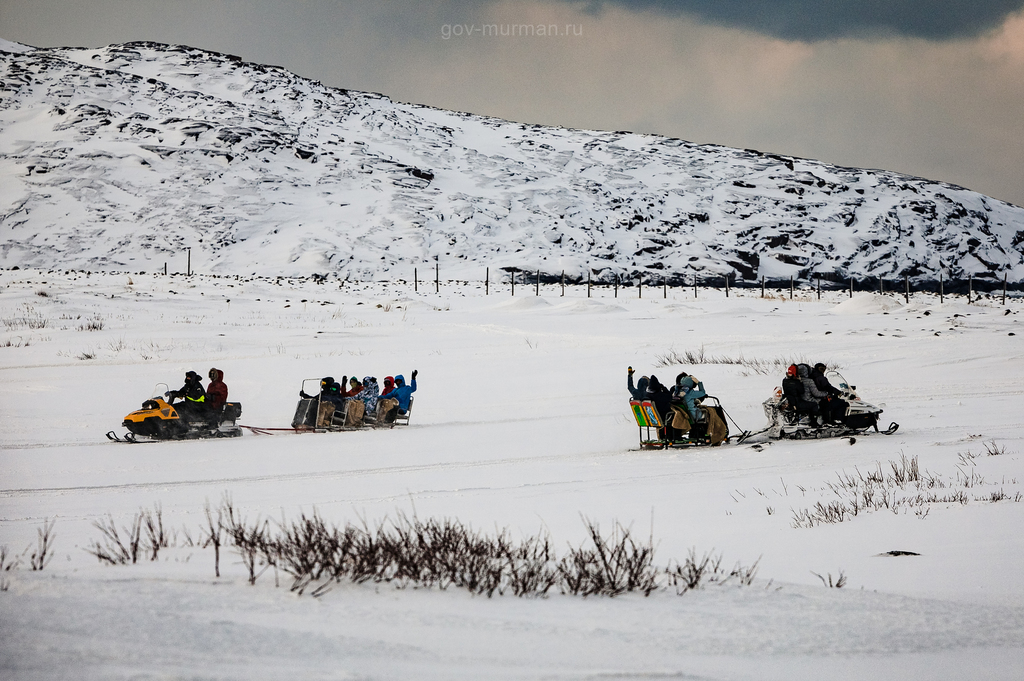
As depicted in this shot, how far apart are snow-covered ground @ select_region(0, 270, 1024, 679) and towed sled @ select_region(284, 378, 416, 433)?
2.26 ft

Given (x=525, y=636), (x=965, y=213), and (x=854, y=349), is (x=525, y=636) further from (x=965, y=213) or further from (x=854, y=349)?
(x=965, y=213)

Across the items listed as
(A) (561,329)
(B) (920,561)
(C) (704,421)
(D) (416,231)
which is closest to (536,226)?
(D) (416,231)

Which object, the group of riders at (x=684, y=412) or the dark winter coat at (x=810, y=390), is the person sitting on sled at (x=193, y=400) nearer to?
the group of riders at (x=684, y=412)

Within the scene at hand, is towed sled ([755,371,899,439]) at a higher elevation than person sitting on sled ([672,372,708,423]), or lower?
lower

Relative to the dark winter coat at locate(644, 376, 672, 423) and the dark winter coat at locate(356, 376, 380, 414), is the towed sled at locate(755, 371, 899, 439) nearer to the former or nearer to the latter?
the dark winter coat at locate(644, 376, 672, 423)

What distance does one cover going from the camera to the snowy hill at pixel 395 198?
87.3 metres

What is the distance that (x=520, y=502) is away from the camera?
29.4 ft

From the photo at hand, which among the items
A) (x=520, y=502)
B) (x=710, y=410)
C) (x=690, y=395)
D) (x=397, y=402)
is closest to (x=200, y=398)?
(x=397, y=402)

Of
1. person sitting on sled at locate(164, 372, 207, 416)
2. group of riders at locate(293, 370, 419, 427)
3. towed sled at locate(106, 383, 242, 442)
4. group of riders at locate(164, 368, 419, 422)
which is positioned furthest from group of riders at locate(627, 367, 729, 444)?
person sitting on sled at locate(164, 372, 207, 416)

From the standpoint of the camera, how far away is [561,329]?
3350cm

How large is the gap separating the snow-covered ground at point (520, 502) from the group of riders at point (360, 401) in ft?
2.25

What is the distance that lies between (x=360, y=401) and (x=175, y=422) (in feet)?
11.2

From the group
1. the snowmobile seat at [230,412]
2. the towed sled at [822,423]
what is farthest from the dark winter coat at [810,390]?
the snowmobile seat at [230,412]

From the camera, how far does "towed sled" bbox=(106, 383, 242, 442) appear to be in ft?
43.5
